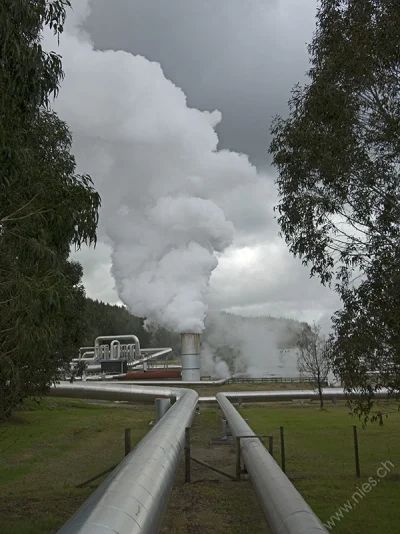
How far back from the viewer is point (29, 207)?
964 cm

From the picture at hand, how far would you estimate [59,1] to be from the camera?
990 centimetres

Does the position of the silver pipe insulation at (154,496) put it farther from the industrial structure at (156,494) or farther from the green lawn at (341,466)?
the green lawn at (341,466)

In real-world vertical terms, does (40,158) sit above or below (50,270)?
above

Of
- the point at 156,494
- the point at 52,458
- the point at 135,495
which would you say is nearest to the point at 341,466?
the point at 52,458

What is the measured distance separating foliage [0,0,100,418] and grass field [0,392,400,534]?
182 inches

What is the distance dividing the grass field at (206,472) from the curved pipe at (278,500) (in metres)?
1.26

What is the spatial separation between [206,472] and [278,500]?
29.0ft

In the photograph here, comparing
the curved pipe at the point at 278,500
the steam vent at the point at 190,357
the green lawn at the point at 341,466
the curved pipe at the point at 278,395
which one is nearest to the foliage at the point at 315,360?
the curved pipe at the point at 278,395

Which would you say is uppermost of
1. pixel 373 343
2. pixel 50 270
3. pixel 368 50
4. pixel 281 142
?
pixel 368 50

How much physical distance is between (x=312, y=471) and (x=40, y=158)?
12096 mm

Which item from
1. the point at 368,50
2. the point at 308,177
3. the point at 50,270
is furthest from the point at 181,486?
the point at 368,50

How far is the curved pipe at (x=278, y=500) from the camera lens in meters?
6.12

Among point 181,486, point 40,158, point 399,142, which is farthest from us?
point 181,486

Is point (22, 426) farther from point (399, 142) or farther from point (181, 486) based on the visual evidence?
point (399, 142)
